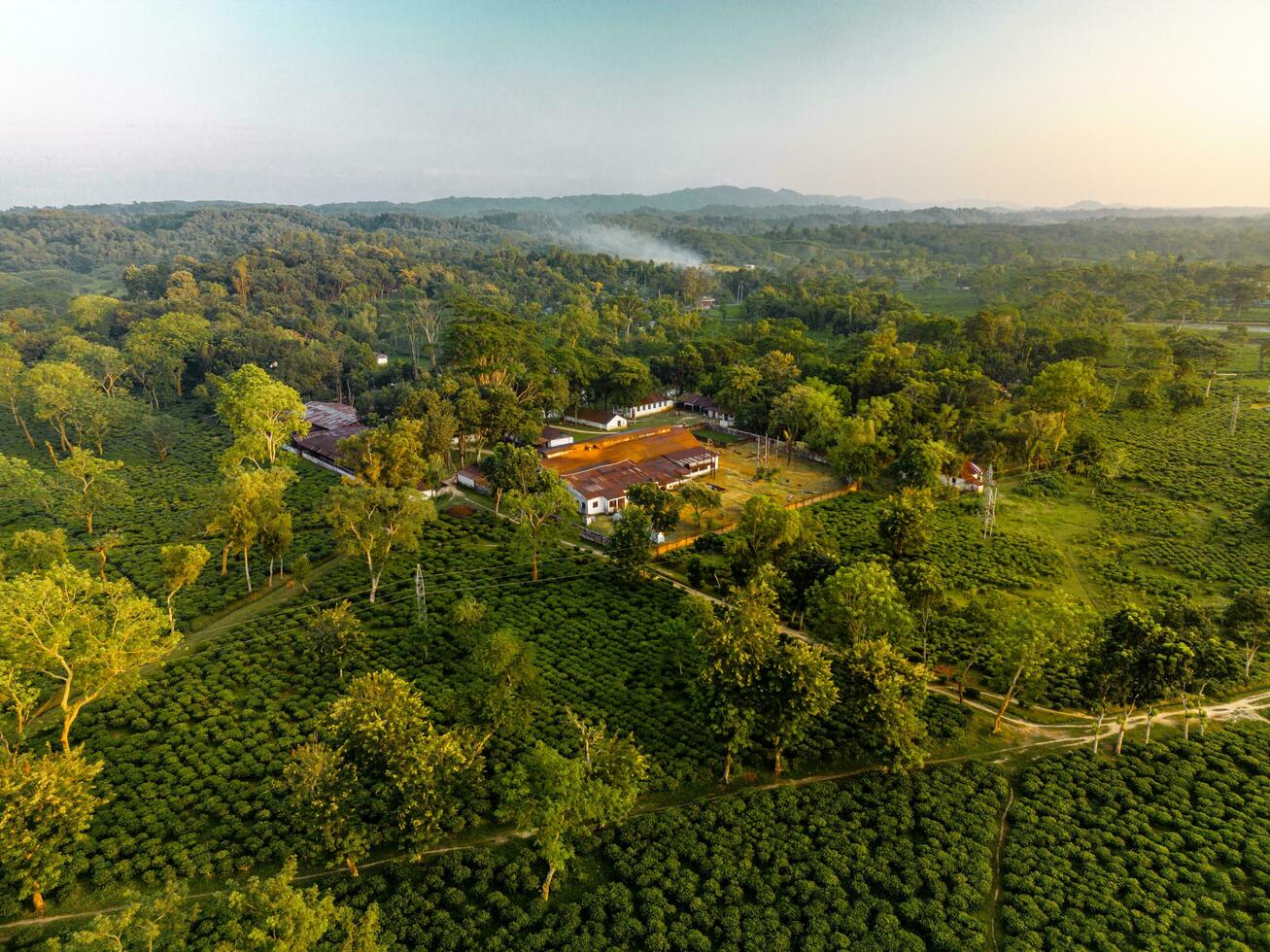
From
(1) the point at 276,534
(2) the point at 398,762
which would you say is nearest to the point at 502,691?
(2) the point at 398,762

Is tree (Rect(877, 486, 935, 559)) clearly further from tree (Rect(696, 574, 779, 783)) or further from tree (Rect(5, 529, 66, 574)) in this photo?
tree (Rect(5, 529, 66, 574))

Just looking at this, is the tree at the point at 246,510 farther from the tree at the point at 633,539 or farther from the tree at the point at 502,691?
the tree at the point at 502,691

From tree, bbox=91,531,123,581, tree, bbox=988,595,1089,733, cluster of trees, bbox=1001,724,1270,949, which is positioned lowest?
cluster of trees, bbox=1001,724,1270,949

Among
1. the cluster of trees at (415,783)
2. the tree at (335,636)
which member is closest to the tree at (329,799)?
the cluster of trees at (415,783)

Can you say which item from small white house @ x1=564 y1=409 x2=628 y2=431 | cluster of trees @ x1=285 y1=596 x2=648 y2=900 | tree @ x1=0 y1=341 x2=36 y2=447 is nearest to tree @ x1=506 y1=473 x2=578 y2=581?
cluster of trees @ x1=285 y1=596 x2=648 y2=900

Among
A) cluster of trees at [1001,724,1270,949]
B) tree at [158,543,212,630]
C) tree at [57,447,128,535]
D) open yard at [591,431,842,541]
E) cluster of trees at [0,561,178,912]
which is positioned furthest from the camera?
open yard at [591,431,842,541]

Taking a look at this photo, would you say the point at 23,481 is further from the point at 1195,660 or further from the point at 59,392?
the point at 1195,660

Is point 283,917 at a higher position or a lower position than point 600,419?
higher
